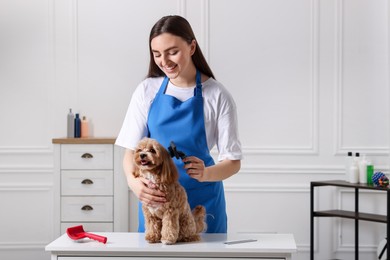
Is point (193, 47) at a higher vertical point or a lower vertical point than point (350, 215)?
higher

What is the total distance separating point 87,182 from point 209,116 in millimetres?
2457

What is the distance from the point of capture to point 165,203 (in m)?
2.05

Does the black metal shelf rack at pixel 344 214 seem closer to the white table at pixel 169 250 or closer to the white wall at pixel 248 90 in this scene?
the white wall at pixel 248 90

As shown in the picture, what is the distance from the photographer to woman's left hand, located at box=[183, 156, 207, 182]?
2131mm

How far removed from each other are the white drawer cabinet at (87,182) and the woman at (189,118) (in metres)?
2.24

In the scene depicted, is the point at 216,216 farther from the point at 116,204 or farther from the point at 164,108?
A: the point at 116,204

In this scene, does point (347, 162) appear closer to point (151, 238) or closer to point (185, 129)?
point (185, 129)

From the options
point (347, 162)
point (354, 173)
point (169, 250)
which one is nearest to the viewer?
point (169, 250)

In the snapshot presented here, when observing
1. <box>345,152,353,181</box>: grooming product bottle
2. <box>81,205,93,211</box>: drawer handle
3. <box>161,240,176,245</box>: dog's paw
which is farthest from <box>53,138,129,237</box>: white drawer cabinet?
<box>161,240,176,245</box>: dog's paw

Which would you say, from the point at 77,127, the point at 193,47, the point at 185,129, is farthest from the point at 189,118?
the point at 77,127

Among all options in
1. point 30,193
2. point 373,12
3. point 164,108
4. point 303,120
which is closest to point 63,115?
point 30,193

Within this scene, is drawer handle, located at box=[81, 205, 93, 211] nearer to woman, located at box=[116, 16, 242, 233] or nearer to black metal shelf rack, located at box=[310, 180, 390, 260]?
black metal shelf rack, located at box=[310, 180, 390, 260]

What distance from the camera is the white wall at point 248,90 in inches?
196

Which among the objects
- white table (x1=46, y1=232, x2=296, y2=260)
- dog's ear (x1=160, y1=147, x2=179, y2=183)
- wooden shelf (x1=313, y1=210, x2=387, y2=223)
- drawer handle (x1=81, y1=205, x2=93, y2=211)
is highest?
dog's ear (x1=160, y1=147, x2=179, y2=183)
